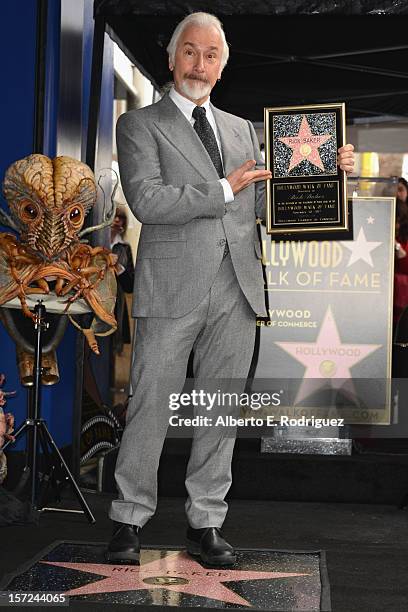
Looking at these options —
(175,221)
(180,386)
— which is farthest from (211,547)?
(175,221)

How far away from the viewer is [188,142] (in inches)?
123

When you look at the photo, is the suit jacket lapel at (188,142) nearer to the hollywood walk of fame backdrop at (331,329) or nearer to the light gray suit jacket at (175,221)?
the light gray suit jacket at (175,221)

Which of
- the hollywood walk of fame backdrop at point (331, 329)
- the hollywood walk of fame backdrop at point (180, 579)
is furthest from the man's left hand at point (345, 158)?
the hollywood walk of fame backdrop at point (331, 329)

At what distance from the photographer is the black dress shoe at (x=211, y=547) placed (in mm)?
3037

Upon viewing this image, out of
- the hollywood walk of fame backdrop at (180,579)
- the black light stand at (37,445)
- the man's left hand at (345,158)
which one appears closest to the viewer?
the hollywood walk of fame backdrop at (180,579)

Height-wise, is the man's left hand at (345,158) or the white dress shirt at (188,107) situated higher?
the white dress shirt at (188,107)

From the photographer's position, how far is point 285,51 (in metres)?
5.79

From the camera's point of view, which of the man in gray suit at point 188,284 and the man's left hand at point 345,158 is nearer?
the man in gray suit at point 188,284

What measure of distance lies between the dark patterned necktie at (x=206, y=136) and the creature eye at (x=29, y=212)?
0.81 m

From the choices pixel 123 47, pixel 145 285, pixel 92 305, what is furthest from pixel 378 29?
pixel 145 285

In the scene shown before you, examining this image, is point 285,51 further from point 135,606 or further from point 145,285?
point 135,606

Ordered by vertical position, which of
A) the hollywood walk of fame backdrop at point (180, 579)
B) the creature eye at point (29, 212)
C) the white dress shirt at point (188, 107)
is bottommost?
the hollywood walk of fame backdrop at point (180, 579)

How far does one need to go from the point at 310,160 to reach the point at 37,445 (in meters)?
1.52

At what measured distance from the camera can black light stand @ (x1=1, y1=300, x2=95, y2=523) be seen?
12.4 feet
